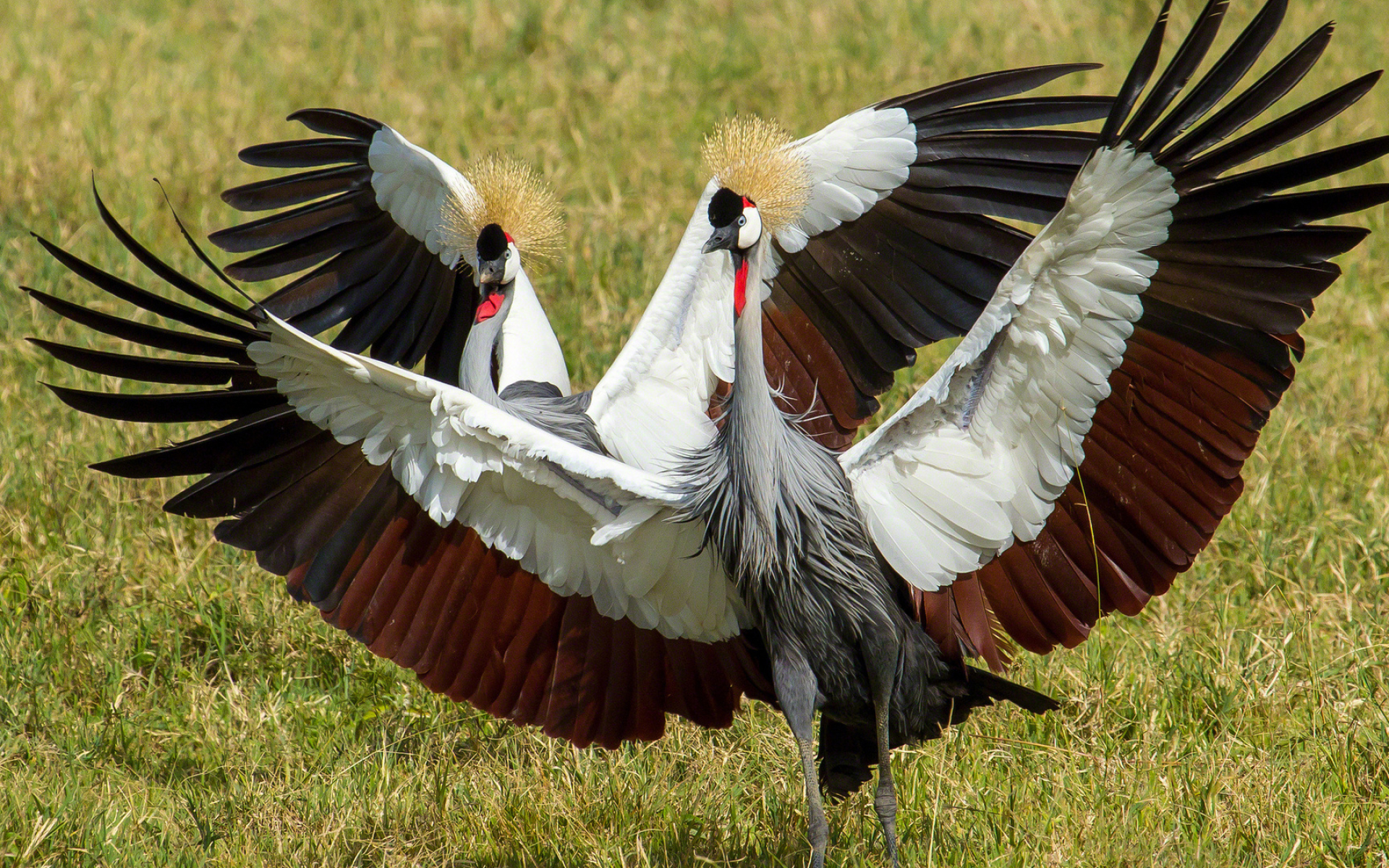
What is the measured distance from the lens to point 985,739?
3.64 meters

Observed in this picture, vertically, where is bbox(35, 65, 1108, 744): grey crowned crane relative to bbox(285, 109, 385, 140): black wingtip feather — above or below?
below

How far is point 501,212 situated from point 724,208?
5.59 feet

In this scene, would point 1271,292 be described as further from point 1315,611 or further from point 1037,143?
point 1315,611

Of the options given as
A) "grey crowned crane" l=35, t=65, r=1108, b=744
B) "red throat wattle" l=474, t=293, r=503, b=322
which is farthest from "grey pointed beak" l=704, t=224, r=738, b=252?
"red throat wattle" l=474, t=293, r=503, b=322

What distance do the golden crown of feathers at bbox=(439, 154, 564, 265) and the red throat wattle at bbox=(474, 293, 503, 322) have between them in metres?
0.18

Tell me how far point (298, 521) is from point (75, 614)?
137cm

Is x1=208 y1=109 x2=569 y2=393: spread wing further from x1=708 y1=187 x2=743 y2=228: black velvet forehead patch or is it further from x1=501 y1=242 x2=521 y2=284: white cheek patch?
x1=708 y1=187 x2=743 y2=228: black velvet forehead patch

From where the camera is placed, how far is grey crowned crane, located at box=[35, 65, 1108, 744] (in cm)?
317

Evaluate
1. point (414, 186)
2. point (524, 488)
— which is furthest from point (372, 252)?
point (524, 488)

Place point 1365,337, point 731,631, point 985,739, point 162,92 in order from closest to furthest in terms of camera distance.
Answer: point 731,631, point 985,739, point 1365,337, point 162,92

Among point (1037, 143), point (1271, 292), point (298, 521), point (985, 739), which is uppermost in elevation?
point (1037, 143)

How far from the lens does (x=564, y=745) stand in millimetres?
3812

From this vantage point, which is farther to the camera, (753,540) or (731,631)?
(731,631)

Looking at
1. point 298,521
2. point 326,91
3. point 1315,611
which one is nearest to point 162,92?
point 326,91
